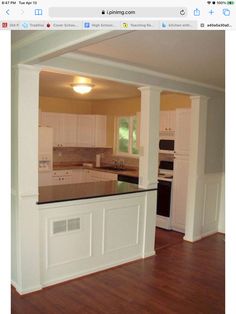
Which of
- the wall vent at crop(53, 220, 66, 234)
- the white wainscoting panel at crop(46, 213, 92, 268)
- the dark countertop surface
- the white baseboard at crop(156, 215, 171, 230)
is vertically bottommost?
the white baseboard at crop(156, 215, 171, 230)

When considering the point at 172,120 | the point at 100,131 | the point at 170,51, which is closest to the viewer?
the point at 170,51

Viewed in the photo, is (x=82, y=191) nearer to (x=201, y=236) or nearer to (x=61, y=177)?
(x=201, y=236)

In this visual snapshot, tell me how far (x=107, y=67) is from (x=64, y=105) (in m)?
3.86

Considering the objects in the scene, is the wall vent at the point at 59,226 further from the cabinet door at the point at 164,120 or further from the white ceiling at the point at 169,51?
the cabinet door at the point at 164,120

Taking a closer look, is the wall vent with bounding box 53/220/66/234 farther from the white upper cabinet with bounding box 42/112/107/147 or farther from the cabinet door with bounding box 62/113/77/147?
the cabinet door with bounding box 62/113/77/147

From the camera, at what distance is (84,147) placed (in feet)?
24.0

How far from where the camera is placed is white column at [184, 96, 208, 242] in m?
4.70

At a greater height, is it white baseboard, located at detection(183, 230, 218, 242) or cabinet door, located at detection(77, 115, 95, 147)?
cabinet door, located at detection(77, 115, 95, 147)

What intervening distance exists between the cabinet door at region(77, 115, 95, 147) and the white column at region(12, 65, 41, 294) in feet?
13.2

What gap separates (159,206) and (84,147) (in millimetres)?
2676

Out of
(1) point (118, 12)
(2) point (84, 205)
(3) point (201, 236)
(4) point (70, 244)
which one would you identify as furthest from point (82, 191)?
(1) point (118, 12)

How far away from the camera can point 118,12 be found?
739 mm

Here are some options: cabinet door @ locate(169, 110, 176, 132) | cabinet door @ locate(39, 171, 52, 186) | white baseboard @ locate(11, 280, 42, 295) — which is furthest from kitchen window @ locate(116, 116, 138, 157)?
white baseboard @ locate(11, 280, 42, 295)

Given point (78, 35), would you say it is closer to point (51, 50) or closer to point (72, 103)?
point (51, 50)
